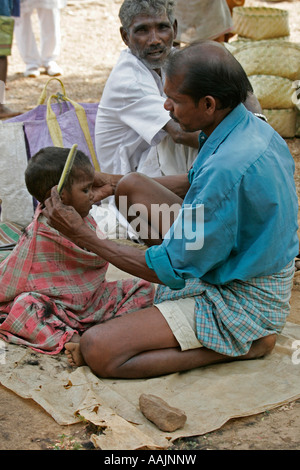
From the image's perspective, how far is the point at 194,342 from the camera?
2.67 m

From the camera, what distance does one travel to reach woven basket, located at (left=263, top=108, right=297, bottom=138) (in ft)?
20.7

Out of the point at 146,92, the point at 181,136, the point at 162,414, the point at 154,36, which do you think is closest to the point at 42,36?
the point at 154,36

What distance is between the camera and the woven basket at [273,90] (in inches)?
245

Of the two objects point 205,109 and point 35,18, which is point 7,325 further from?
point 35,18

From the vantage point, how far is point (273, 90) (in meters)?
6.23

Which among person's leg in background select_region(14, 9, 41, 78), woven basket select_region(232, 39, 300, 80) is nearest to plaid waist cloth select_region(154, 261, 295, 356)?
woven basket select_region(232, 39, 300, 80)

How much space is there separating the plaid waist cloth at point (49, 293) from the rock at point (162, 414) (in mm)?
618

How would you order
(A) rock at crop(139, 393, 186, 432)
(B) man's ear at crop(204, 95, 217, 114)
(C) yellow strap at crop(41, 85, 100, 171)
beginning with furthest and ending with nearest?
(C) yellow strap at crop(41, 85, 100, 171) → (B) man's ear at crop(204, 95, 217, 114) → (A) rock at crop(139, 393, 186, 432)

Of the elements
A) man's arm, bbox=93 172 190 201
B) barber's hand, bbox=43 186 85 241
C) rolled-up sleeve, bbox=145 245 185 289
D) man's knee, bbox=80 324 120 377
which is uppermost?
barber's hand, bbox=43 186 85 241

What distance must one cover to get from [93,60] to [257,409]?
755 cm

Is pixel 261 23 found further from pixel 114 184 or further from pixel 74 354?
pixel 74 354

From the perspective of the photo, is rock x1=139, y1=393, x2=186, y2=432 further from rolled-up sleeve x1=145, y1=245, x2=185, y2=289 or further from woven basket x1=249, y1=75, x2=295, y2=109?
woven basket x1=249, y1=75, x2=295, y2=109

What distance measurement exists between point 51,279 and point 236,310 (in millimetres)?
869

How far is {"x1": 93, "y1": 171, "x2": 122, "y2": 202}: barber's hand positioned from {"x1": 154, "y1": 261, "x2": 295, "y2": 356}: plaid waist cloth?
35.2 inches
